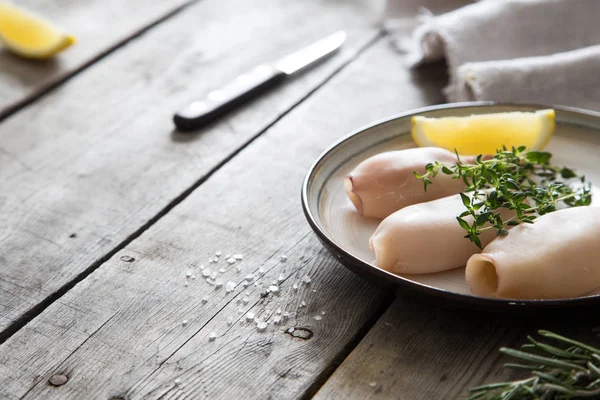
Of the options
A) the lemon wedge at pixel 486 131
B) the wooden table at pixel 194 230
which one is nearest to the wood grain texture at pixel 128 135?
the wooden table at pixel 194 230

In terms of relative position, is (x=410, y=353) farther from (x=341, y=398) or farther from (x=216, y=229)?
(x=216, y=229)

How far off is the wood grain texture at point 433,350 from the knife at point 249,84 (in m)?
0.66

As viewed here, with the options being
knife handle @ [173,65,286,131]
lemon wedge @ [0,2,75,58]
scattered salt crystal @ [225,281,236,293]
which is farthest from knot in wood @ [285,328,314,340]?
lemon wedge @ [0,2,75,58]

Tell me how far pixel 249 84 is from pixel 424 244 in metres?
0.72

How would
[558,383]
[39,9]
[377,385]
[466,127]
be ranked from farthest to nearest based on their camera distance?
[39,9] < [466,127] < [377,385] < [558,383]

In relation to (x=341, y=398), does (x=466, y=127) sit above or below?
above

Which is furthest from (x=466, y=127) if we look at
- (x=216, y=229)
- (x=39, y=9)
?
(x=39, y=9)

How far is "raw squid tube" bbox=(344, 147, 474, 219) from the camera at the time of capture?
1.07 meters

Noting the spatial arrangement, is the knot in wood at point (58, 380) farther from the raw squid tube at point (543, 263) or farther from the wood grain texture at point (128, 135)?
the raw squid tube at point (543, 263)

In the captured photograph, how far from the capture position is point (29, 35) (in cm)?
175

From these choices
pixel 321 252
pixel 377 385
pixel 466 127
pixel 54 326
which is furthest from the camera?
pixel 466 127

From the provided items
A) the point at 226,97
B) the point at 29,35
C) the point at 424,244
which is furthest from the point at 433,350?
the point at 29,35

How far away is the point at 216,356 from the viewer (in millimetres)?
928

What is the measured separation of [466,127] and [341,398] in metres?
0.55
